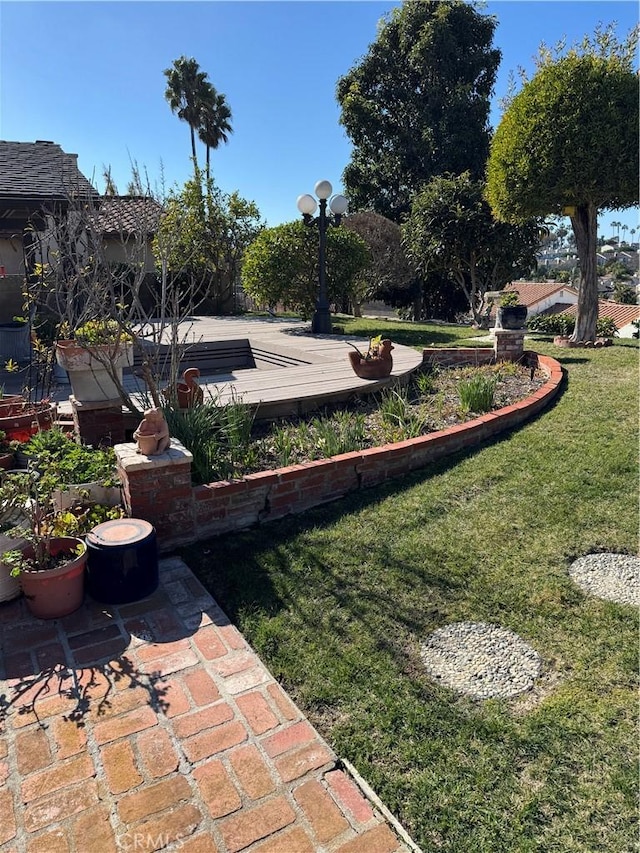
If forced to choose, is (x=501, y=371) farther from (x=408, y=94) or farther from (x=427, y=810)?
(x=408, y=94)

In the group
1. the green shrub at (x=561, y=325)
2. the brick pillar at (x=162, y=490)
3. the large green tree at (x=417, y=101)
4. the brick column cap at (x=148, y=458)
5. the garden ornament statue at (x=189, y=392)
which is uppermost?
the large green tree at (x=417, y=101)

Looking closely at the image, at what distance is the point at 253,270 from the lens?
1120 centimetres

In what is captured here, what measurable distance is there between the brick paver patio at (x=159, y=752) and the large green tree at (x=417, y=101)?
1906 centimetres

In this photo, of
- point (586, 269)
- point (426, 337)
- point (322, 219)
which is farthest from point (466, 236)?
point (586, 269)

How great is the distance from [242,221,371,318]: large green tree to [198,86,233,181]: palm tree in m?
20.2

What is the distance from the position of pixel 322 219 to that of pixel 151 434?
→ 805 cm

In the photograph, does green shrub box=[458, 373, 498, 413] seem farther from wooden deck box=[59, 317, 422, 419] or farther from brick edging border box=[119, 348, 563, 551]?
wooden deck box=[59, 317, 422, 419]

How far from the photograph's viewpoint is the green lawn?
5.78ft

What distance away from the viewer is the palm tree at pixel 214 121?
88.8ft

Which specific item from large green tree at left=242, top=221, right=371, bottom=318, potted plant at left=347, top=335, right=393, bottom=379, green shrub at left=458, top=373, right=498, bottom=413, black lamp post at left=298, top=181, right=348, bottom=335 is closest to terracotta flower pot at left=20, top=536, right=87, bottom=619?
green shrub at left=458, top=373, right=498, bottom=413

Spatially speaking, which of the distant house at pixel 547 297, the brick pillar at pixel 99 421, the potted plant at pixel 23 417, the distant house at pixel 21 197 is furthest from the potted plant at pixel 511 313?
the distant house at pixel 547 297

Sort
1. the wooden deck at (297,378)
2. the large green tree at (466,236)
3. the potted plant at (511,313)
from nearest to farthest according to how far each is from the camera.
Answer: the wooden deck at (297,378)
the potted plant at (511,313)
the large green tree at (466,236)

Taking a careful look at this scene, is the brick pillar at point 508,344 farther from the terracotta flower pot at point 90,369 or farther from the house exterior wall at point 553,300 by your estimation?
the house exterior wall at point 553,300

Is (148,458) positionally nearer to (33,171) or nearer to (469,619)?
(469,619)
